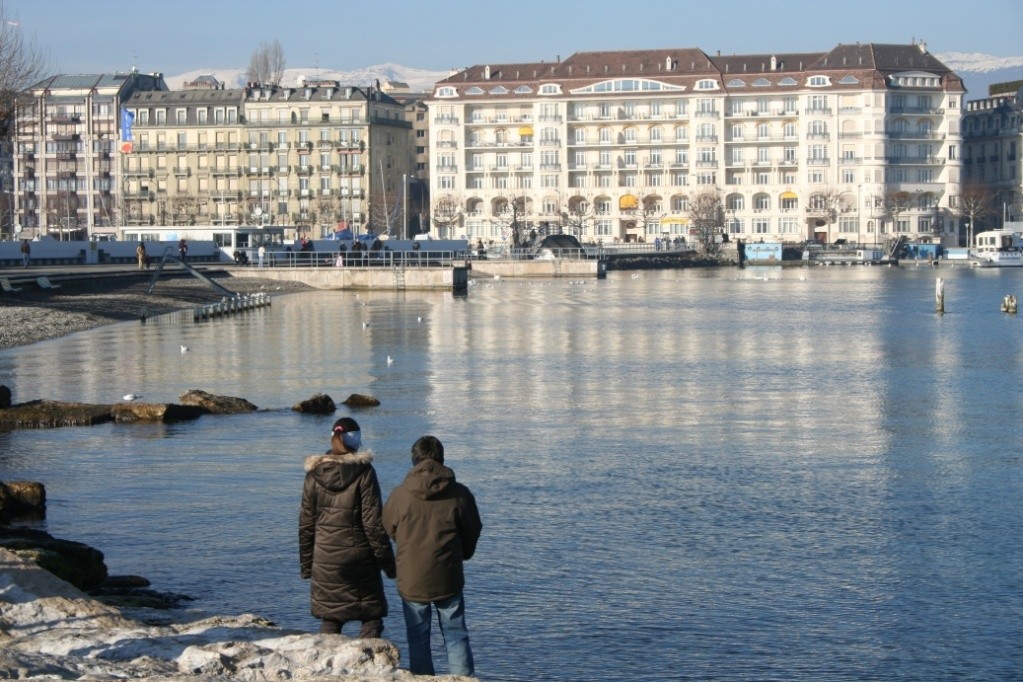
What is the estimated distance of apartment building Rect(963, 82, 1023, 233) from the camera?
161 m

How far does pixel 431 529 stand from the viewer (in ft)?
35.2

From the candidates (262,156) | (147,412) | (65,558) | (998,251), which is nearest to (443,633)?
(65,558)

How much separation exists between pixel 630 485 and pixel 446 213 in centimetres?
13757

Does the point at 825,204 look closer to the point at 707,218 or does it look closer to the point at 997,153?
the point at 707,218

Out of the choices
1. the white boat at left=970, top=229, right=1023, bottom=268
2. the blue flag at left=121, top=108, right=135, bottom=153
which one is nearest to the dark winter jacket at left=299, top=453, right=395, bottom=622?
the white boat at left=970, top=229, right=1023, bottom=268

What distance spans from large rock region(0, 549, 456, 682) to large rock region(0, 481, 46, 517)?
5.41 metres

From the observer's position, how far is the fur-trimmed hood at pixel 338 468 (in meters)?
11.0

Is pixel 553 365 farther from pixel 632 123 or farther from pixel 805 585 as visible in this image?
pixel 632 123

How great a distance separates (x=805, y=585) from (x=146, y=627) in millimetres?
6294

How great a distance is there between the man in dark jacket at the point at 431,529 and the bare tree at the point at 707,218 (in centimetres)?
13267

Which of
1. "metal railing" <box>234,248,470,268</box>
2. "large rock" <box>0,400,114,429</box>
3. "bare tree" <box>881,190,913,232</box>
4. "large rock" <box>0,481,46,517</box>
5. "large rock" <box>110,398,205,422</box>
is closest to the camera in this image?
"large rock" <box>0,481,46,517</box>

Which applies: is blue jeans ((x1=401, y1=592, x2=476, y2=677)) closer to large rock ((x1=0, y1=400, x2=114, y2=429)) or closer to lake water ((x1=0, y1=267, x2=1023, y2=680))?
lake water ((x1=0, y1=267, x2=1023, y2=680))

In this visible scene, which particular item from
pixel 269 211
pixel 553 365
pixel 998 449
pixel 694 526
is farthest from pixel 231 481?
pixel 269 211

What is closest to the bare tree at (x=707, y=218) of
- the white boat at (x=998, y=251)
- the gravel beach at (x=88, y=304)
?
the white boat at (x=998, y=251)
